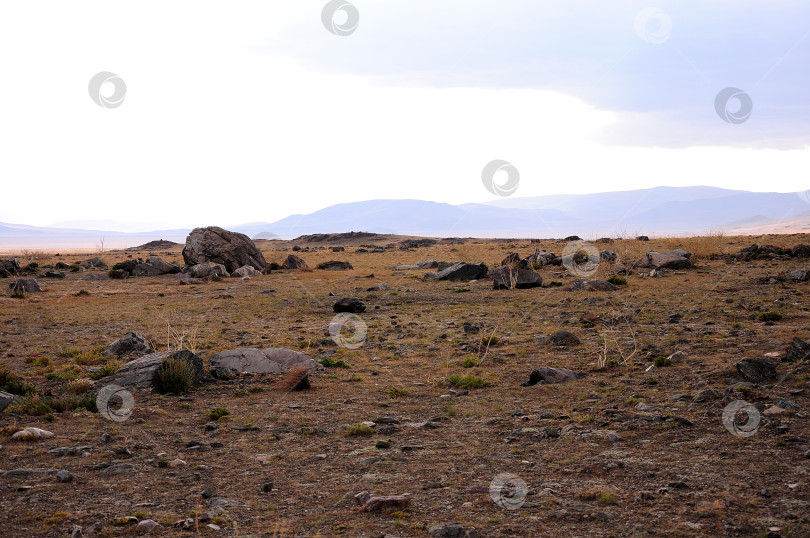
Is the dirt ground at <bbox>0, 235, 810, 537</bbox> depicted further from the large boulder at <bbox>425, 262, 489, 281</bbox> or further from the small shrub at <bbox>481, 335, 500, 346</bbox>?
the large boulder at <bbox>425, 262, 489, 281</bbox>

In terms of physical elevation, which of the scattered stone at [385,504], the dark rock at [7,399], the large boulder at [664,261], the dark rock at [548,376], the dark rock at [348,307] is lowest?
the scattered stone at [385,504]

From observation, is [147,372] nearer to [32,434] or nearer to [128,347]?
[32,434]

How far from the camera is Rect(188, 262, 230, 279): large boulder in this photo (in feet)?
111

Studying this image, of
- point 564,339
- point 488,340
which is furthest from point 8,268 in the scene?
point 564,339

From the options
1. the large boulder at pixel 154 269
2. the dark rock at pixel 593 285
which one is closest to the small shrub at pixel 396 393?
the dark rock at pixel 593 285

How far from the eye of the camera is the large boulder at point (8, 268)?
37.5 metres

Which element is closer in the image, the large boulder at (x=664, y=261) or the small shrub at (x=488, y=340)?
the small shrub at (x=488, y=340)

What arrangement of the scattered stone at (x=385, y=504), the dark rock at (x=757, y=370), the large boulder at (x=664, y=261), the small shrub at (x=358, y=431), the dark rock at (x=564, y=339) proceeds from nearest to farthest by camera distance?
the scattered stone at (x=385, y=504) → the small shrub at (x=358, y=431) → the dark rock at (x=757, y=370) → the dark rock at (x=564, y=339) → the large boulder at (x=664, y=261)

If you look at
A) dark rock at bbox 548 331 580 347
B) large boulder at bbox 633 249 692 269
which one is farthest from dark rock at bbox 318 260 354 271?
dark rock at bbox 548 331 580 347

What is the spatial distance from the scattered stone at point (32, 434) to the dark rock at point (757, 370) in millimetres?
10480

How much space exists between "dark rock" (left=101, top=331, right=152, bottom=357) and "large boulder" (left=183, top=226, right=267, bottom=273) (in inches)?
857

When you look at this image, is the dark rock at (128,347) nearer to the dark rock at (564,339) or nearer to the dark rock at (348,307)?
the dark rock at (348,307)

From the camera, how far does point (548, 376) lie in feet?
37.4

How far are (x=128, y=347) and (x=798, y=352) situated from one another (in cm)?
1386
